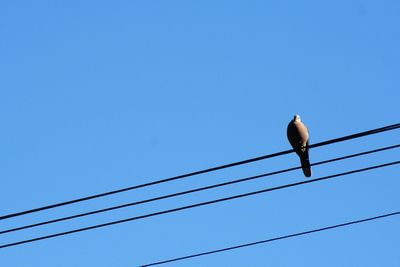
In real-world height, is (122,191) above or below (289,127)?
below

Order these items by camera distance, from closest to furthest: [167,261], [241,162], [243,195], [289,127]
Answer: [241,162] → [243,195] → [167,261] → [289,127]

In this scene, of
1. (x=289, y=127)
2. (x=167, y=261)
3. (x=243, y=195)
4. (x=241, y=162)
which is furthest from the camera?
(x=289, y=127)

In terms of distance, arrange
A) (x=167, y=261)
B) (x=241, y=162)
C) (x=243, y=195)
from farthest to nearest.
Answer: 1. (x=167, y=261)
2. (x=243, y=195)
3. (x=241, y=162)

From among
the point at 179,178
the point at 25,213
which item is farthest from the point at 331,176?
the point at 25,213

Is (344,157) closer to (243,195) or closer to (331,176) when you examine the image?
(331,176)

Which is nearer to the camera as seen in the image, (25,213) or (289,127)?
(25,213)

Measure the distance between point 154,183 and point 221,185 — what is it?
2.01 ft

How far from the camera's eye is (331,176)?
8383mm

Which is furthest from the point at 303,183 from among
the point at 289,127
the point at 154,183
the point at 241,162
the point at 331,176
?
the point at 289,127

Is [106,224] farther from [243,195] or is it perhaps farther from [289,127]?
[289,127]

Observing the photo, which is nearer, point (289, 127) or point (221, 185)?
point (221, 185)

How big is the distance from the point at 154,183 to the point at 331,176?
1.67 meters

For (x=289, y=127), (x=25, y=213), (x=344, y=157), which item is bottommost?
(x=25, y=213)

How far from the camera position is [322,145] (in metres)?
7.90
